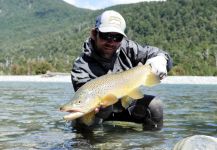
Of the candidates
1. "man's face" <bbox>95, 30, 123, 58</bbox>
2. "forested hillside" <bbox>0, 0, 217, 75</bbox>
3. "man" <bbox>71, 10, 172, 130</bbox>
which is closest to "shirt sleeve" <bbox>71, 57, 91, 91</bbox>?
Result: "man" <bbox>71, 10, 172, 130</bbox>

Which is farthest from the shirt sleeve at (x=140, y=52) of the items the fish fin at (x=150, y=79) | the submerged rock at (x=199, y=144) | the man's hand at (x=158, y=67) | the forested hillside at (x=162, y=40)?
the forested hillside at (x=162, y=40)

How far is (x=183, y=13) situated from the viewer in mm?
127688

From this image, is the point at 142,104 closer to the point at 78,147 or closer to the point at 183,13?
the point at 78,147

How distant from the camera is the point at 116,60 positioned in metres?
5.89

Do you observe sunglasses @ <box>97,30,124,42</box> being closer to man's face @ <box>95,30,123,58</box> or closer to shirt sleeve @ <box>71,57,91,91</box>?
man's face @ <box>95,30,123,58</box>

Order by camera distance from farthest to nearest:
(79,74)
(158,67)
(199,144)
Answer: (79,74)
(158,67)
(199,144)

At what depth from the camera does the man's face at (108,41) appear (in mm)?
5078

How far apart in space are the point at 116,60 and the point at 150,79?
3.64 feet

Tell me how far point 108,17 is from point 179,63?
69.0 meters

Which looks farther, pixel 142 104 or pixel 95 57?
pixel 142 104

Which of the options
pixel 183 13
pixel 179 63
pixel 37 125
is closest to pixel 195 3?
pixel 183 13

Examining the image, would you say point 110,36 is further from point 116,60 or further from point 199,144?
point 199,144

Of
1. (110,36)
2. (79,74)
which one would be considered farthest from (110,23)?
(79,74)

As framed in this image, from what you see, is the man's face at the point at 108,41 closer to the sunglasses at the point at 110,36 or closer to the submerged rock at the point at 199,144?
the sunglasses at the point at 110,36
